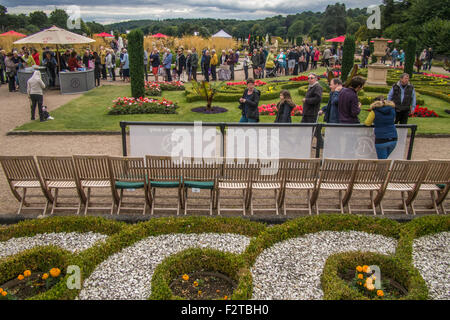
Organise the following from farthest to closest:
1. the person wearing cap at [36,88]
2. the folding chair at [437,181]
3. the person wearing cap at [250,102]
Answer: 1. the person wearing cap at [36,88]
2. the person wearing cap at [250,102]
3. the folding chair at [437,181]

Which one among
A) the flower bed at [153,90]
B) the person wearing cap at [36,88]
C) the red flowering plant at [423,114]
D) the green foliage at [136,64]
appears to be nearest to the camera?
the person wearing cap at [36,88]

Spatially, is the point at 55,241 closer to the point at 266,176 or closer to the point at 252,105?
the point at 266,176

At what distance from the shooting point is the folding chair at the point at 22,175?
6.60 meters

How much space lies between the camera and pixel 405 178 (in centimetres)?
683

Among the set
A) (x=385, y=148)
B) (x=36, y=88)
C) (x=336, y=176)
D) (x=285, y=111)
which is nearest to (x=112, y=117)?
(x=36, y=88)

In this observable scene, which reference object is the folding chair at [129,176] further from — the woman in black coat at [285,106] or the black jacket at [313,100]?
the black jacket at [313,100]

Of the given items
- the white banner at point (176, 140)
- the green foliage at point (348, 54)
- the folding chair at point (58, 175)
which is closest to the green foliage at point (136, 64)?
the white banner at point (176, 140)

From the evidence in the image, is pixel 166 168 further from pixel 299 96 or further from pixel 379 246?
pixel 299 96

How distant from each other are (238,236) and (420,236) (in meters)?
2.83

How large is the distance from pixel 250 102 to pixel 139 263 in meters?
5.12

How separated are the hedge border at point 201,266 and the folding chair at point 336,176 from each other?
232 cm

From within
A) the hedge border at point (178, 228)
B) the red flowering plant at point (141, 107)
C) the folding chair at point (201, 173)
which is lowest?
the hedge border at point (178, 228)

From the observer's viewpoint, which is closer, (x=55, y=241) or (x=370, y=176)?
(x=55, y=241)
